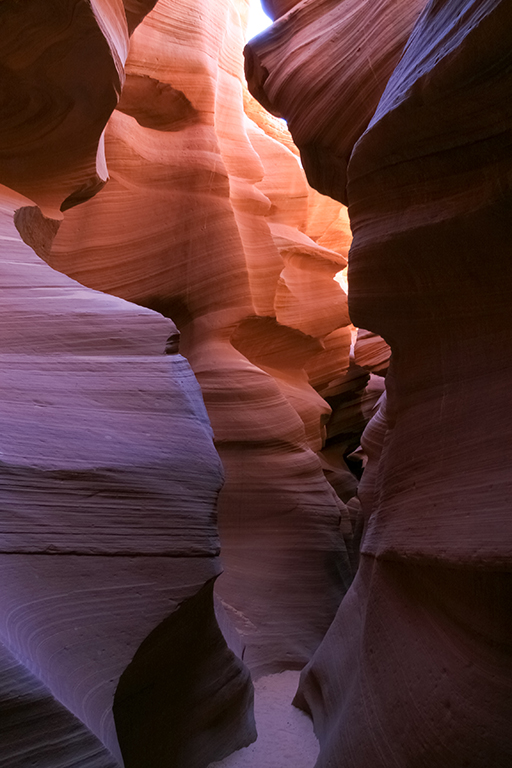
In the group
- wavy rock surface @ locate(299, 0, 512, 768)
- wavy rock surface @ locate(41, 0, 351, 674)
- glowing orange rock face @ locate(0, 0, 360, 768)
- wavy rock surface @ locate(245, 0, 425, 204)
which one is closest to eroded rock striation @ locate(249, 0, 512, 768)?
wavy rock surface @ locate(299, 0, 512, 768)

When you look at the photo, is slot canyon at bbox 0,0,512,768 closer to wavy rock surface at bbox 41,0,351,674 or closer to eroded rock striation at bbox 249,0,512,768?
eroded rock striation at bbox 249,0,512,768

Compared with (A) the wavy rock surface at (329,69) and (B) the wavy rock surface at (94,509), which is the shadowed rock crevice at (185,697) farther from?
(A) the wavy rock surface at (329,69)

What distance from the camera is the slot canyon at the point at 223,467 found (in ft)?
7.61

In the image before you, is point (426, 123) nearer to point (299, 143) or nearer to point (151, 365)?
point (151, 365)

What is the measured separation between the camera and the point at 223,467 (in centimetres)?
354

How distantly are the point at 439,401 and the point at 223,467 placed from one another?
1.22 meters

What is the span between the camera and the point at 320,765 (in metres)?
3.29

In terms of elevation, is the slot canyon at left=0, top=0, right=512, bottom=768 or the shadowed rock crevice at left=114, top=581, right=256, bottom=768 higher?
the slot canyon at left=0, top=0, right=512, bottom=768

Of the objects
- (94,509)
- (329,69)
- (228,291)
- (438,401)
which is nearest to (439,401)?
(438,401)

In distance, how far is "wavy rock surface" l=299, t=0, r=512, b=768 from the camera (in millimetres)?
2451

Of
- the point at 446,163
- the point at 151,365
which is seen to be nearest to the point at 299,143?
the point at 446,163

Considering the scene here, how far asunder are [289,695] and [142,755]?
2295 millimetres

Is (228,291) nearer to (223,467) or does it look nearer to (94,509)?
(223,467)

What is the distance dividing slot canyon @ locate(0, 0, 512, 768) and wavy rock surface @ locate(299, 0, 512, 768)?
1cm
